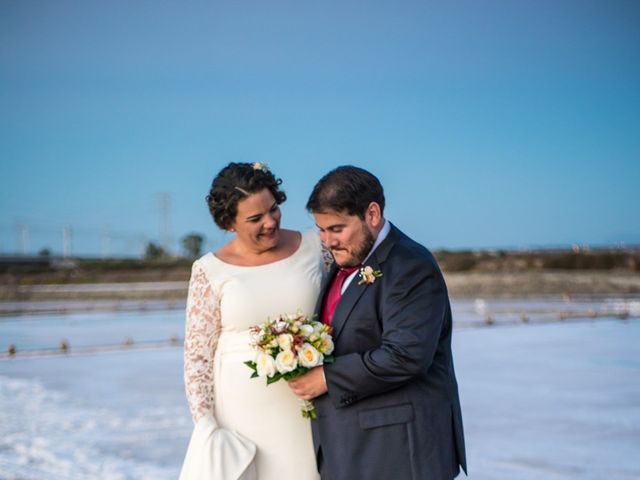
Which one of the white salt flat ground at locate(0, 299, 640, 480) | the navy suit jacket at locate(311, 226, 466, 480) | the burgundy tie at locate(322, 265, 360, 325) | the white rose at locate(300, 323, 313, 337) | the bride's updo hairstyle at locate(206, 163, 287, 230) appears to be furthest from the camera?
the white salt flat ground at locate(0, 299, 640, 480)

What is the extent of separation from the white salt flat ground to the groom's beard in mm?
3262

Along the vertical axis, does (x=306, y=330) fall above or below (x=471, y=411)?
above

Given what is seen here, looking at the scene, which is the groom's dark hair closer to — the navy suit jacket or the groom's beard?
the groom's beard

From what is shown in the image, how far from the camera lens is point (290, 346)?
288 centimetres

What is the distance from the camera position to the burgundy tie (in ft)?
10.4

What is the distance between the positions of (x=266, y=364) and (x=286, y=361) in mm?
96

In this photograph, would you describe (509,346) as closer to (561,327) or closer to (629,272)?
(561,327)

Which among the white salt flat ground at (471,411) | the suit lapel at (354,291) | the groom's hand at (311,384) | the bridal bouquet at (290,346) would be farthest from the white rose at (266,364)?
the white salt flat ground at (471,411)

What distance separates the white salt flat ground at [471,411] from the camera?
6184 mm

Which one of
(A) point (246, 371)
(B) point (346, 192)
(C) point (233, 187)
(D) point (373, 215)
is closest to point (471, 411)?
(A) point (246, 371)

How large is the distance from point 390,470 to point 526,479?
3.09 meters

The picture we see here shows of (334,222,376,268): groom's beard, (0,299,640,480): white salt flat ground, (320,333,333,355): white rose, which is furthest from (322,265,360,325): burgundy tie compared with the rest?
(0,299,640,480): white salt flat ground

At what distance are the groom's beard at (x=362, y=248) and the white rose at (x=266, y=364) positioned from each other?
465 millimetres

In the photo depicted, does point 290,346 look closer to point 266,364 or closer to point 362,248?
point 266,364
